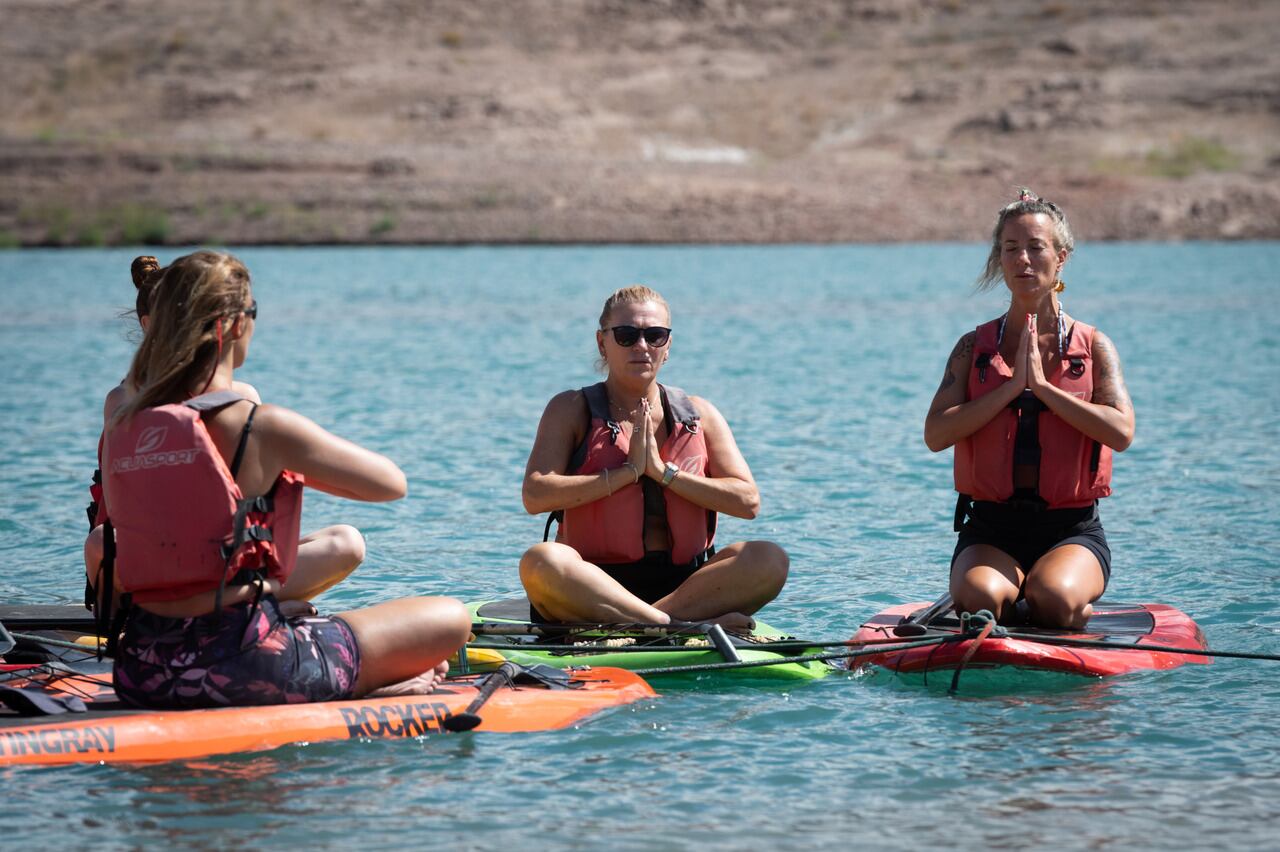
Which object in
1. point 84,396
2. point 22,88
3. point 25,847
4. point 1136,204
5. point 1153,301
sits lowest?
point 25,847

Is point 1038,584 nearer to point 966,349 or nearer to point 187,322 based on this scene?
point 966,349

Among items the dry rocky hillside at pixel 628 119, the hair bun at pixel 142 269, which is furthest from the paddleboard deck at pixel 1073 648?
the dry rocky hillside at pixel 628 119

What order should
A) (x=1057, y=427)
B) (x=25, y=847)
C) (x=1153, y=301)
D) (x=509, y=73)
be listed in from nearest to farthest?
1. (x=25, y=847)
2. (x=1057, y=427)
3. (x=1153, y=301)
4. (x=509, y=73)

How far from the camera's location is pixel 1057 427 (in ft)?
23.1

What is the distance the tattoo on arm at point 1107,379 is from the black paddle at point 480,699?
267 centimetres

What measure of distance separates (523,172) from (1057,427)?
48121mm

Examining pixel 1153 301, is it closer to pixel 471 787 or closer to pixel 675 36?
pixel 471 787

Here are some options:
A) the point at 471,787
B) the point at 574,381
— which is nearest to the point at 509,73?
the point at 574,381

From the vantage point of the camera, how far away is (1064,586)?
687 centimetres

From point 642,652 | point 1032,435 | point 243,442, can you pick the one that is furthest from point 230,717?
point 1032,435

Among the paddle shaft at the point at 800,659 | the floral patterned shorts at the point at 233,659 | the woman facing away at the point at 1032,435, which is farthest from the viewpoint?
the woman facing away at the point at 1032,435

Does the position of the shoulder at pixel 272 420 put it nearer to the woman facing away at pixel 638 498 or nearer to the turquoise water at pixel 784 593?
the turquoise water at pixel 784 593

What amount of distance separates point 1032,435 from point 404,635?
279 cm

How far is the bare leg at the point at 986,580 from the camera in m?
6.90
